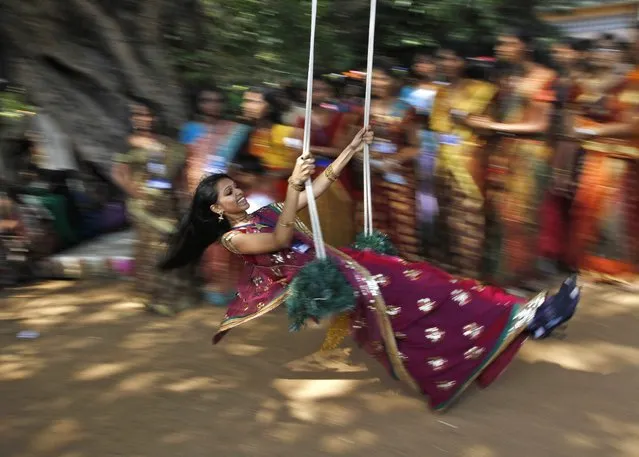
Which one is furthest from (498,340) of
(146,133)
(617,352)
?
(146,133)

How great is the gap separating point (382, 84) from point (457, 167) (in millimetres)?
830

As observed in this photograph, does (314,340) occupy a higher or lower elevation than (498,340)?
lower

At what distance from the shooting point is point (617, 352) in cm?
317

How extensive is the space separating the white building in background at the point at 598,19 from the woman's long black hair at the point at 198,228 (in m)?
4.96

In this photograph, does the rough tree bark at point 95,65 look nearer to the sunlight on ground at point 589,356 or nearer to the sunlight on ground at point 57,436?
the sunlight on ground at point 57,436

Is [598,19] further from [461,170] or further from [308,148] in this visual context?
[308,148]

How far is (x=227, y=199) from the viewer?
295 cm

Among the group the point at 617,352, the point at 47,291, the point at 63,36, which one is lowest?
the point at 47,291

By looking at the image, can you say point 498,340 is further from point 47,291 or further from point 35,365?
point 47,291

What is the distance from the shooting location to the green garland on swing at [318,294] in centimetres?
257

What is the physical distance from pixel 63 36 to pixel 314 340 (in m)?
4.21

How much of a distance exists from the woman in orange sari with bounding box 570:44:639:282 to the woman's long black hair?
2.29 m

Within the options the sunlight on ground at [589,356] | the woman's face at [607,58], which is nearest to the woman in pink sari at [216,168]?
the sunlight on ground at [589,356]

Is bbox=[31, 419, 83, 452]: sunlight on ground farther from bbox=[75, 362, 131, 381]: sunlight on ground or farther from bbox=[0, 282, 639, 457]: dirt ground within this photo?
bbox=[75, 362, 131, 381]: sunlight on ground
